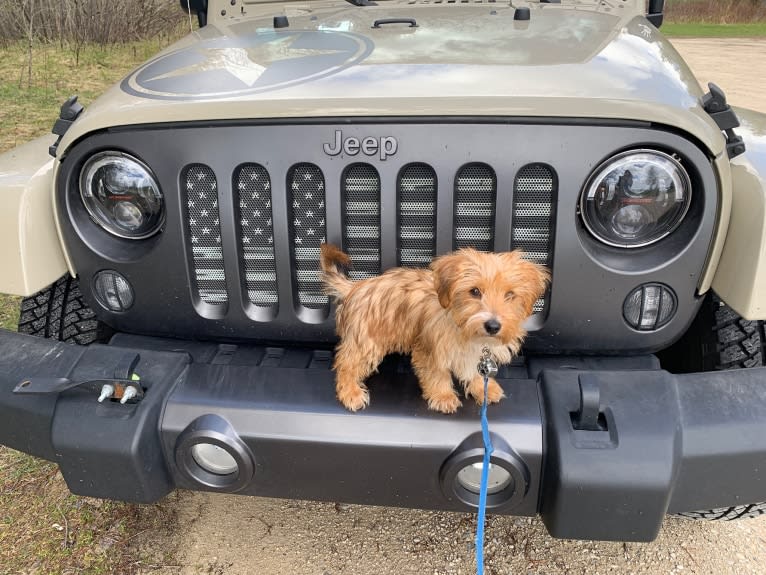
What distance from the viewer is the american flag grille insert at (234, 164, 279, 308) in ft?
6.41

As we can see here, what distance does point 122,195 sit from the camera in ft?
6.62

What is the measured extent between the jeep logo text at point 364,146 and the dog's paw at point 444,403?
26.9 inches

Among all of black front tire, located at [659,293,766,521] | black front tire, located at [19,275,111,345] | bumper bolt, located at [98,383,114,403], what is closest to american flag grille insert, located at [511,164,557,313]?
black front tire, located at [659,293,766,521]

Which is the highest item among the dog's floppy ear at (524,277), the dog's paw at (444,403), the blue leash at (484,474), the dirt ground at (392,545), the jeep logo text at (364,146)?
the jeep logo text at (364,146)

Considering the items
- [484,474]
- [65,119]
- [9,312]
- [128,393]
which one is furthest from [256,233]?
[9,312]

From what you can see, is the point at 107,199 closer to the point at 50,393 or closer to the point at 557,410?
the point at 50,393

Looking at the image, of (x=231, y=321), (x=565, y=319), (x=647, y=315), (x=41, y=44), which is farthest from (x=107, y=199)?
(x=41, y=44)

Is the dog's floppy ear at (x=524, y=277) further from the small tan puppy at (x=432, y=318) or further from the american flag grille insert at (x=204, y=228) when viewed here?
the american flag grille insert at (x=204, y=228)

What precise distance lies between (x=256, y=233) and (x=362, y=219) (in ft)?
1.08

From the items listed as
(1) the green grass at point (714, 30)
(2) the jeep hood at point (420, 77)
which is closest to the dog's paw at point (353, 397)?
(2) the jeep hood at point (420, 77)

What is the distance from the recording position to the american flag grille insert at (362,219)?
1.92 metres

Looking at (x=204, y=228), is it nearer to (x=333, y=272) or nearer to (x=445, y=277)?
(x=333, y=272)

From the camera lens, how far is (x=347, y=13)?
2963 millimetres

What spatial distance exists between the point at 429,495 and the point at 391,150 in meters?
0.96
